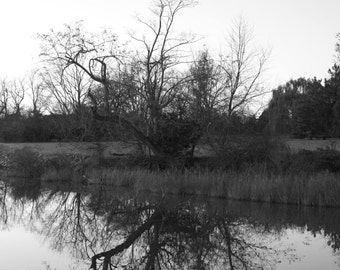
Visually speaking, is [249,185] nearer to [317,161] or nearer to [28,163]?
[317,161]

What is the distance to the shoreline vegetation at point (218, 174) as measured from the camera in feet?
59.3

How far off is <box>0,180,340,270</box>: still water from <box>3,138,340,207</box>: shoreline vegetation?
2.74 ft

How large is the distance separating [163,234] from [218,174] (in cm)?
935

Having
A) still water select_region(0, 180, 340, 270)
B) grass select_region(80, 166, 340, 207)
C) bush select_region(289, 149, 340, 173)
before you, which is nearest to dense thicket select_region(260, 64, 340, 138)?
bush select_region(289, 149, 340, 173)

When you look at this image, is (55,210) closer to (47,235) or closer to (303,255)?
(47,235)

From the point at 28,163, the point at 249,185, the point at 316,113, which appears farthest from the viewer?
the point at 316,113

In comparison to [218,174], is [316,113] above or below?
above

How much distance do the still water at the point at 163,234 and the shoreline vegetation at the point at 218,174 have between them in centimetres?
84

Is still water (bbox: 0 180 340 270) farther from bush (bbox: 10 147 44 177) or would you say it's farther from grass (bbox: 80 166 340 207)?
bush (bbox: 10 147 44 177)

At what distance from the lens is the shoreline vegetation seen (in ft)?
59.3

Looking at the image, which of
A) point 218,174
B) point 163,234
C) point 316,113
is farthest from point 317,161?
point 316,113

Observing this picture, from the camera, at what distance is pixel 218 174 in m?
21.3

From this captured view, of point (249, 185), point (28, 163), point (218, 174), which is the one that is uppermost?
point (218, 174)

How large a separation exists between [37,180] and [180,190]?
11.8 m
